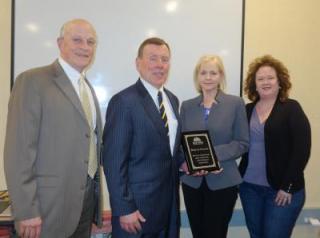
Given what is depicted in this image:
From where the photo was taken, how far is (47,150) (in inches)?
66.2

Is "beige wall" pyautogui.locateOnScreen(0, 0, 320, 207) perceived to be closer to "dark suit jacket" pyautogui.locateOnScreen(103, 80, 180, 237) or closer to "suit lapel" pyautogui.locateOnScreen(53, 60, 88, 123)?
"dark suit jacket" pyautogui.locateOnScreen(103, 80, 180, 237)

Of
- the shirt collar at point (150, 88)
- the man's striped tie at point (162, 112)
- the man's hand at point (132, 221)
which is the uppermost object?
the shirt collar at point (150, 88)

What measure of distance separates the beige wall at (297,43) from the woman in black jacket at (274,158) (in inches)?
33.4

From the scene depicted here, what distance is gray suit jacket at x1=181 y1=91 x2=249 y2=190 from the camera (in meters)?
2.24

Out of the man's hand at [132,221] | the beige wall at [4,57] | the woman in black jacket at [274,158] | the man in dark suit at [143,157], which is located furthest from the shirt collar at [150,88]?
the beige wall at [4,57]

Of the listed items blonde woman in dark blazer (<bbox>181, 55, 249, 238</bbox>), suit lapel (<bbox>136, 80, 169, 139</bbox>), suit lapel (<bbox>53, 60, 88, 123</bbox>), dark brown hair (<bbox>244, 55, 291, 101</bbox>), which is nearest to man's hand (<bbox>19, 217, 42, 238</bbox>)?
suit lapel (<bbox>53, 60, 88, 123</bbox>)

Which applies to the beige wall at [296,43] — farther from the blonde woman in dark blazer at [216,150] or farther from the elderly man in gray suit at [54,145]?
the elderly man in gray suit at [54,145]

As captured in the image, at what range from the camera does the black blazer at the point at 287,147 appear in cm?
226

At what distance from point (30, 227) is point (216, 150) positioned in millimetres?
1234

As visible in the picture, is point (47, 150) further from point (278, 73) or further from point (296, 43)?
point (296, 43)

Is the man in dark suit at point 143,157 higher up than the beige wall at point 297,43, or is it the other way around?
the beige wall at point 297,43

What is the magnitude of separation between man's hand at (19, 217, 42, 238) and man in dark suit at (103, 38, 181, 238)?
375mm

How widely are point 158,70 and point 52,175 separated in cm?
81

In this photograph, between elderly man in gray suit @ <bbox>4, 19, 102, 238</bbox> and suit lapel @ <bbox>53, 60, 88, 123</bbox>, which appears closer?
elderly man in gray suit @ <bbox>4, 19, 102, 238</bbox>
